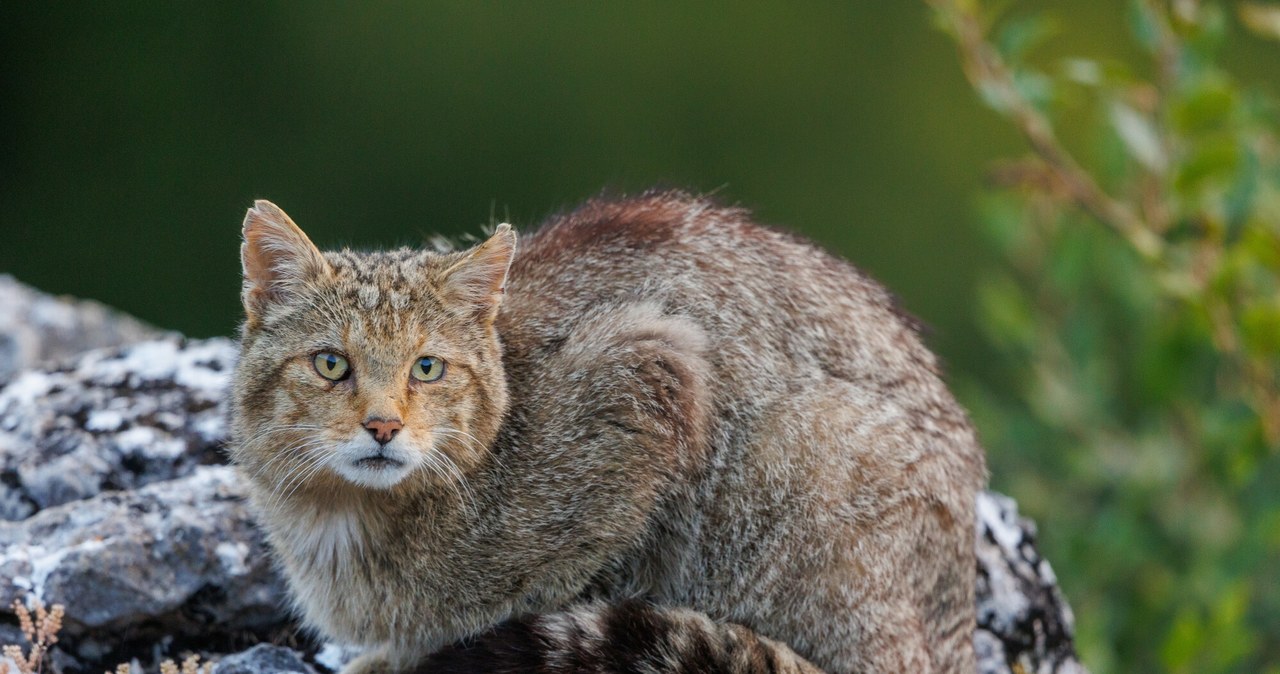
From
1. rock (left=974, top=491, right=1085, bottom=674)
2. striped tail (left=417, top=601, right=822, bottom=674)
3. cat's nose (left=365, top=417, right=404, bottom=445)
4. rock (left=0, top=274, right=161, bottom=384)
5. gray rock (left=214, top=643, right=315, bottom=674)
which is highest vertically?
cat's nose (left=365, top=417, right=404, bottom=445)

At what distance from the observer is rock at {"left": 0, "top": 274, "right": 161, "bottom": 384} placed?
5695 millimetres

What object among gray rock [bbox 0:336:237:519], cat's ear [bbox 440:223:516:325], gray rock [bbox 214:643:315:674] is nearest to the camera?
cat's ear [bbox 440:223:516:325]

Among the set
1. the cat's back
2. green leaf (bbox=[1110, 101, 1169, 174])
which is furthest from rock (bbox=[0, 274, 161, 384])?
green leaf (bbox=[1110, 101, 1169, 174])

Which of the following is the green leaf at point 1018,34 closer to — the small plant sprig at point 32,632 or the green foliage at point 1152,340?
the green foliage at point 1152,340

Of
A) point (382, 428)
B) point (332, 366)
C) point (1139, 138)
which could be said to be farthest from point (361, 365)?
point (1139, 138)

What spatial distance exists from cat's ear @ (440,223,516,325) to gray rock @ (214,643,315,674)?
1.08 m

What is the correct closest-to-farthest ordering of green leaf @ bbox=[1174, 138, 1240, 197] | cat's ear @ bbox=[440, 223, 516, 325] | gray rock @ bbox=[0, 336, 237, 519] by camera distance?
cat's ear @ bbox=[440, 223, 516, 325], gray rock @ bbox=[0, 336, 237, 519], green leaf @ bbox=[1174, 138, 1240, 197]

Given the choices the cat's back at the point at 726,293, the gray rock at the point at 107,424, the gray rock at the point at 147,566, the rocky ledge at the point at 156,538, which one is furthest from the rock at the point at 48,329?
the cat's back at the point at 726,293

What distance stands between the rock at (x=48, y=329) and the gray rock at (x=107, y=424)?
2.87ft

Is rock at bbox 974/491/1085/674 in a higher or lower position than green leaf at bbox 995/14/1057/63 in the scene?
lower

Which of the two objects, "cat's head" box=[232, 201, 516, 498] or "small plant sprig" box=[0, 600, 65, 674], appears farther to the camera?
"cat's head" box=[232, 201, 516, 498]

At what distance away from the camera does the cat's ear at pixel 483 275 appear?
3594mm

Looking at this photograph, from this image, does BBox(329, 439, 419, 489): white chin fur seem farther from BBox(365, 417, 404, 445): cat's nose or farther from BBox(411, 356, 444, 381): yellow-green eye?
BBox(411, 356, 444, 381): yellow-green eye

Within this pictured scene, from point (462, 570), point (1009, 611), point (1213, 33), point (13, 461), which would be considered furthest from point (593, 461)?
point (1213, 33)
